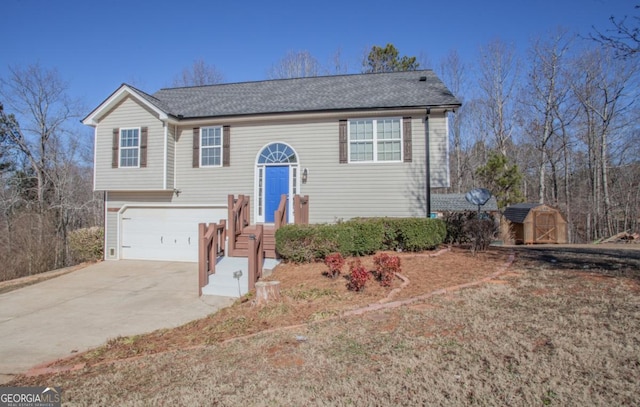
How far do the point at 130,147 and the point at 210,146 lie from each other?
2769mm

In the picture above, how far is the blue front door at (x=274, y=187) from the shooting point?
11.4m

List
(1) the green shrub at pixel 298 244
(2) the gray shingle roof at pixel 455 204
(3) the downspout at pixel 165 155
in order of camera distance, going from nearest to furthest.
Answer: (1) the green shrub at pixel 298 244
(3) the downspout at pixel 165 155
(2) the gray shingle roof at pixel 455 204

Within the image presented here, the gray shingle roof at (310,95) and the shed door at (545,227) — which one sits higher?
the gray shingle roof at (310,95)

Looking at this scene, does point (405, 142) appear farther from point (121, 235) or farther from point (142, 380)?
point (121, 235)

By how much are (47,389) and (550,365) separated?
4955mm

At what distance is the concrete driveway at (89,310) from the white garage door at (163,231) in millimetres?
1355

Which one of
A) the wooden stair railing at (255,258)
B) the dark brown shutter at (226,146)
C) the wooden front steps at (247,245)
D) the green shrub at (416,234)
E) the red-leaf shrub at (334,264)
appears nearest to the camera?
the red-leaf shrub at (334,264)

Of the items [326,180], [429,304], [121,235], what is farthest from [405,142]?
[121,235]

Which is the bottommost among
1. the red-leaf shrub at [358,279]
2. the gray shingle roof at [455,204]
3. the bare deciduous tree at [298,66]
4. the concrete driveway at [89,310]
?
the concrete driveway at [89,310]

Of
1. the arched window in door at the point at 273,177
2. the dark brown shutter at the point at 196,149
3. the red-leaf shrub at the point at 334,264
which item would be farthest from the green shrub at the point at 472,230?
the dark brown shutter at the point at 196,149

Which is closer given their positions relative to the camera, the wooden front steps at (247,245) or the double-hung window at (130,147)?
the wooden front steps at (247,245)

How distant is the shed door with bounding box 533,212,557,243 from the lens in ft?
67.9

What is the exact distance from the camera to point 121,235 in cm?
1235

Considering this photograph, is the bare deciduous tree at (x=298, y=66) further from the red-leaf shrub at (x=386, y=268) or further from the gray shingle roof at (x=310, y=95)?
the red-leaf shrub at (x=386, y=268)
